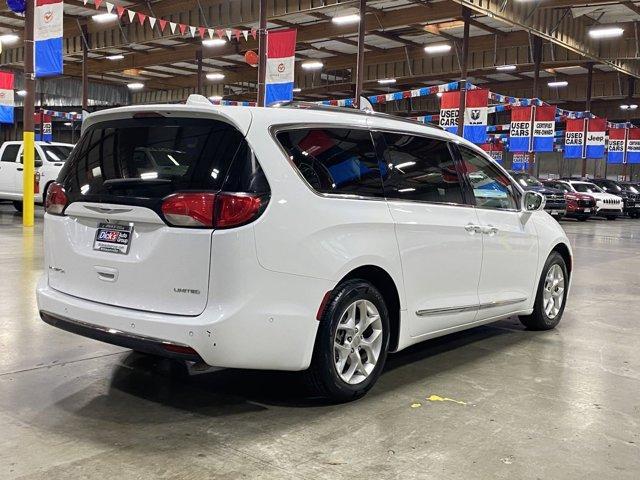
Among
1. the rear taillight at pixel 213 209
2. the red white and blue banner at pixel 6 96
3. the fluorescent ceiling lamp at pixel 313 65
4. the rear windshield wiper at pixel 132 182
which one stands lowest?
the rear taillight at pixel 213 209

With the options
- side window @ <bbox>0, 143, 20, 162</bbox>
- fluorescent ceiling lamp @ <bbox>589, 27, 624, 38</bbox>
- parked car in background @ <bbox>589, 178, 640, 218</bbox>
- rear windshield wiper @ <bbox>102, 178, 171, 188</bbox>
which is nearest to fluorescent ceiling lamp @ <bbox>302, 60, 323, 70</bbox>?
fluorescent ceiling lamp @ <bbox>589, 27, 624, 38</bbox>

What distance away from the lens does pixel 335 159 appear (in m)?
4.05

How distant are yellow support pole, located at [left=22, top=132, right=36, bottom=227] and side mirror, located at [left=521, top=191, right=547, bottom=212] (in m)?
11.6

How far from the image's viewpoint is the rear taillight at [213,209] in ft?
11.3

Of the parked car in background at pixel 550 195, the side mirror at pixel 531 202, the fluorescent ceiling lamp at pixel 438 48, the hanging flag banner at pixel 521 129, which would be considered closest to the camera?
the side mirror at pixel 531 202

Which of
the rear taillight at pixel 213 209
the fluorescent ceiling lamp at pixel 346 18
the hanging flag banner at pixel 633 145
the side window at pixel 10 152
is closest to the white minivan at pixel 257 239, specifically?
the rear taillight at pixel 213 209

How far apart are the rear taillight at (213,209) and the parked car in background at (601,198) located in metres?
24.4

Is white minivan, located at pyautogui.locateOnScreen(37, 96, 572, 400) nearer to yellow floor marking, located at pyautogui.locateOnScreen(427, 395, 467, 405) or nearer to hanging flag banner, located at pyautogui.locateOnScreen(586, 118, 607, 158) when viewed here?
yellow floor marking, located at pyautogui.locateOnScreen(427, 395, 467, 405)

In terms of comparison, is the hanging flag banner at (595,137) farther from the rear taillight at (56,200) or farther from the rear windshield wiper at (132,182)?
the rear windshield wiper at (132,182)

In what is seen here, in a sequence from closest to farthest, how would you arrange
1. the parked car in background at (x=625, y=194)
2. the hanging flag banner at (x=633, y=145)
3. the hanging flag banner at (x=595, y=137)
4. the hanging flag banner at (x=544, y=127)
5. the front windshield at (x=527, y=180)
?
the front windshield at (x=527, y=180) < the hanging flag banner at (x=544, y=127) < the parked car in background at (x=625, y=194) < the hanging flag banner at (x=595, y=137) < the hanging flag banner at (x=633, y=145)

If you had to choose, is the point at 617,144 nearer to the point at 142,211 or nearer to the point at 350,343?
the point at 350,343

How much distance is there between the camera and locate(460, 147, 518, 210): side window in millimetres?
5141

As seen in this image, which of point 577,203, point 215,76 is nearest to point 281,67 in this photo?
point 577,203

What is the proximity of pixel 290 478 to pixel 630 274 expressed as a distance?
8.91 metres
